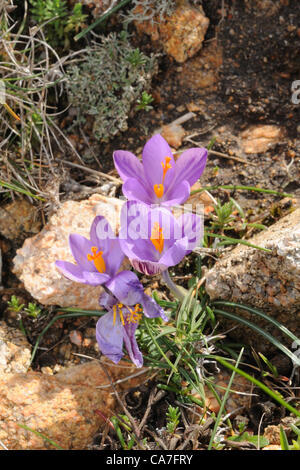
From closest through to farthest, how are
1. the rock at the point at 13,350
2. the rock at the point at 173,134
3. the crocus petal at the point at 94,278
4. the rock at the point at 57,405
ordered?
the crocus petal at the point at 94,278 < the rock at the point at 57,405 < the rock at the point at 13,350 < the rock at the point at 173,134

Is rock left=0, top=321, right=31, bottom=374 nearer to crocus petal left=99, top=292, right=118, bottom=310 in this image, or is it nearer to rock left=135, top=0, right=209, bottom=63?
crocus petal left=99, top=292, right=118, bottom=310

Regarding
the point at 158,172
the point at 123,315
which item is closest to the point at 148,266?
the point at 123,315

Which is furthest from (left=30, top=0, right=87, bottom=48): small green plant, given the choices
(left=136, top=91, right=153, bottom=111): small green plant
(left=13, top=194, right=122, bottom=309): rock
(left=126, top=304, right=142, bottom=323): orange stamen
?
(left=126, top=304, right=142, bottom=323): orange stamen

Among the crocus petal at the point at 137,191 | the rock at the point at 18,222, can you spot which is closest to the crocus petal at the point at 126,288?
the crocus petal at the point at 137,191

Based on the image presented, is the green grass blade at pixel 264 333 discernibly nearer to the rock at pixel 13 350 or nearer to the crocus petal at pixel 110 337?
the crocus petal at pixel 110 337

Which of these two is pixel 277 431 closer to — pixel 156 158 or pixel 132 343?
pixel 132 343

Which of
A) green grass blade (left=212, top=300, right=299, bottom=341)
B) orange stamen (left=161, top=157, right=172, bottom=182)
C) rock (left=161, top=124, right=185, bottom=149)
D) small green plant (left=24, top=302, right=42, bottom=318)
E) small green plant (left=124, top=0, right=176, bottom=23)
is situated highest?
small green plant (left=124, top=0, right=176, bottom=23)

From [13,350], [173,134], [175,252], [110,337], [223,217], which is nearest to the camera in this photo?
[175,252]
